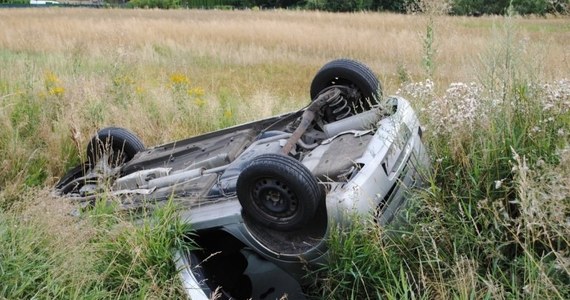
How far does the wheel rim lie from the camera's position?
3244mm

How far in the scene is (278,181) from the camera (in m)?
3.24

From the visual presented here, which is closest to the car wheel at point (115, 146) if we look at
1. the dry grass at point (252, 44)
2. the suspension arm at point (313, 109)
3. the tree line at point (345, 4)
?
the suspension arm at point (313, 109)

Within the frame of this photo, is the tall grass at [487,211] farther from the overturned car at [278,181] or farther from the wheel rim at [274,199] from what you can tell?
the wheel rim at [274,199]

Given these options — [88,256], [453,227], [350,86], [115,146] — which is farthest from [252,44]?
[453,227]

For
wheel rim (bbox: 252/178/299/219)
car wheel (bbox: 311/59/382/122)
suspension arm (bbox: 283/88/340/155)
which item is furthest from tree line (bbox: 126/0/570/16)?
wheel rim (bbox: 252/178/299/219)

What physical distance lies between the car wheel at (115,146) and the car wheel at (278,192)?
7.59 feet

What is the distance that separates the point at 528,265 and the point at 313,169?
131 cm

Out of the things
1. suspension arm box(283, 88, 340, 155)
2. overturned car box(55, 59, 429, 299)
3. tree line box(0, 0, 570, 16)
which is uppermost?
suspension arm box(283, 88, 340, 155)

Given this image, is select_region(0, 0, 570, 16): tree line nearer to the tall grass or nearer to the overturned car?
the overturned car

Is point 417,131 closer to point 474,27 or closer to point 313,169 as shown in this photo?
point 313,169

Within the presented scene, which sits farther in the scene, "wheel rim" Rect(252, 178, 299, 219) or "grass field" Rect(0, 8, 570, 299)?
"wheel rim" Rect(252, 178, 299, 219)

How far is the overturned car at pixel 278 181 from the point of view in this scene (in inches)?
128

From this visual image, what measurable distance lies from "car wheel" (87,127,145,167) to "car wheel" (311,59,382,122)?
70.4 inches

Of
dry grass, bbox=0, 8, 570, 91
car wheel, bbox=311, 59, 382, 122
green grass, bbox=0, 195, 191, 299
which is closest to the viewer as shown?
green grass, bbox=0, 195, 191, 299
